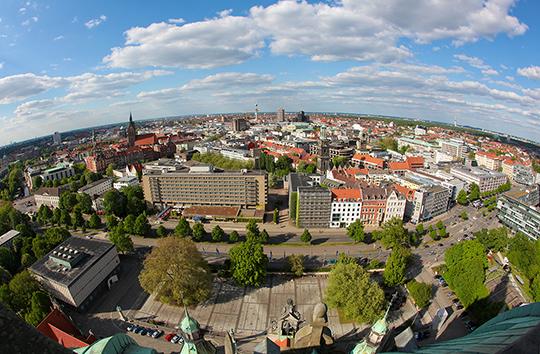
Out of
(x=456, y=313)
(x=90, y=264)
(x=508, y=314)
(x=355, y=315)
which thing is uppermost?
(x=508, y=314)

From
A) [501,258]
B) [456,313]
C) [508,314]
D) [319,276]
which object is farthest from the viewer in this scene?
[501,258]

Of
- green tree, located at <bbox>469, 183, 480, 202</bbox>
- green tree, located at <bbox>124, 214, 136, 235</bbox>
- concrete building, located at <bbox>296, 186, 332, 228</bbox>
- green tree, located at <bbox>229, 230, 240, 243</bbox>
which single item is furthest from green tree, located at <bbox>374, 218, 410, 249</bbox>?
green tree, located at <bbox>124, 214, 136, 235</bbox>

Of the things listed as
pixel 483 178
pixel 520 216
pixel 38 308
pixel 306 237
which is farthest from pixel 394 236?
pixel 38 308

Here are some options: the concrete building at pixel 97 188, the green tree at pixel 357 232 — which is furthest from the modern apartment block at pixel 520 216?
the concrete building at pixel 97 188

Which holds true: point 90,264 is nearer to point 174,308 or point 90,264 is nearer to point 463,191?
point 174,308

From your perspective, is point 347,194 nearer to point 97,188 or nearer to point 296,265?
point 296,265

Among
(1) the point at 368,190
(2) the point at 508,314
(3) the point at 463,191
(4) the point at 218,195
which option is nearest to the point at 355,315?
(2) the point at 508,314

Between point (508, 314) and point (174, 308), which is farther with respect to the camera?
point (174, 308)
